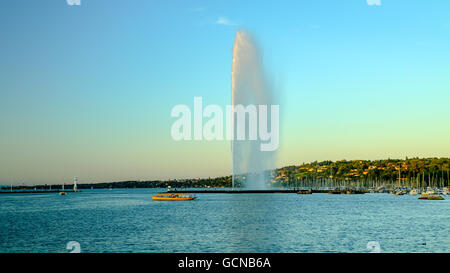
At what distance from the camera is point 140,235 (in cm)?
4222

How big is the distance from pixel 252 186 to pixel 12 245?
111484 mm

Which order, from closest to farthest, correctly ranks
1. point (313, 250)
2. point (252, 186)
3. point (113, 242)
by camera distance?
point (313, 250) < point (113, 242) < point (252, 186)

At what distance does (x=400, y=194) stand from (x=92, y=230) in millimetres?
129149
